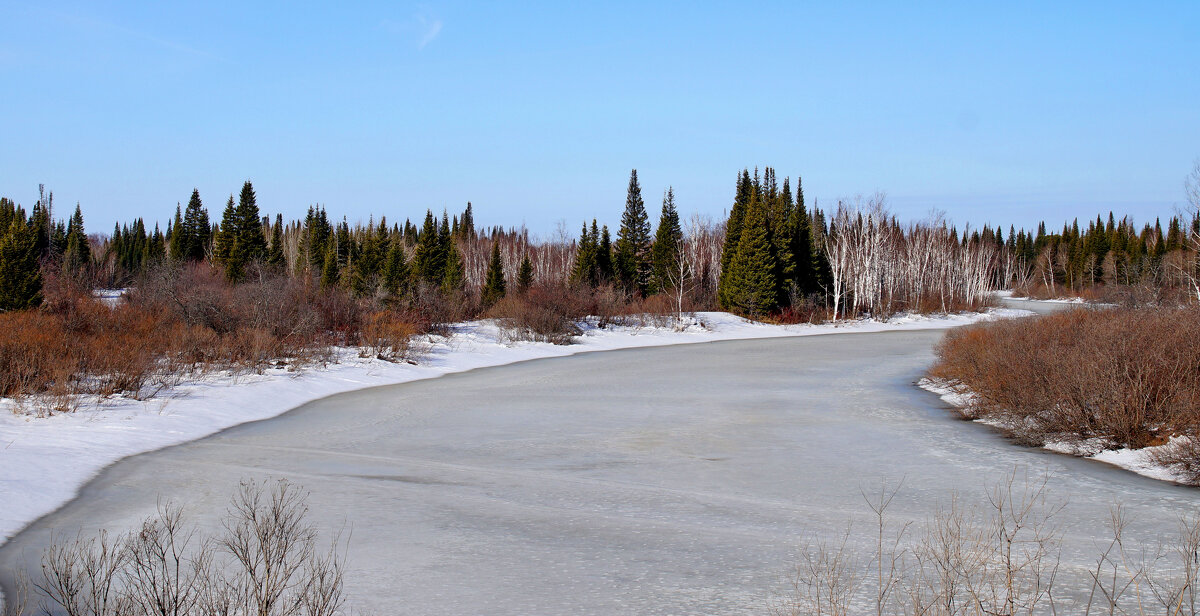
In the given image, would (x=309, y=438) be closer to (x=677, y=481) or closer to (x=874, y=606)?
(x=677, y=481)

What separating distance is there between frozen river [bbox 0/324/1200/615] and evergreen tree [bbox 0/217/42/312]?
14.5m

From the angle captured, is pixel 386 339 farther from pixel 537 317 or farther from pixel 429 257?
pixel 429 257

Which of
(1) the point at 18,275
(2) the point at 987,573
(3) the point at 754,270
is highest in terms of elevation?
(3) the point at 754,270

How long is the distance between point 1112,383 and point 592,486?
7.46 metres

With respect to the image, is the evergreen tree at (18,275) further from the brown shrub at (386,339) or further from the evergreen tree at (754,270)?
the evergreen tree at (754,270)

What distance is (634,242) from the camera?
7119cm

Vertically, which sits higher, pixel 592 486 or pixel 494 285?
pixel 494 285

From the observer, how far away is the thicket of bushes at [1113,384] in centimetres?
1137

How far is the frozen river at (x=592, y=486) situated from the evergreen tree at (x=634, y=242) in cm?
5087

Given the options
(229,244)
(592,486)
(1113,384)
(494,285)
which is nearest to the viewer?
(592,486)

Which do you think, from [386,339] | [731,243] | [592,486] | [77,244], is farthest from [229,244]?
[592,486]

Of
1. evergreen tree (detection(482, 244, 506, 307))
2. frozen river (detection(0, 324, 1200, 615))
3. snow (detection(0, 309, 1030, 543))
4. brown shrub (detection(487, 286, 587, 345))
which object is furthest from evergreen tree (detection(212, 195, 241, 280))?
frozen river (detection(0, 324, 1200, 615))

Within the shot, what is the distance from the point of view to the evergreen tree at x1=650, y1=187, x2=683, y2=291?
64250mm

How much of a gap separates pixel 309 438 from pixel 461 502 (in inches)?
211
